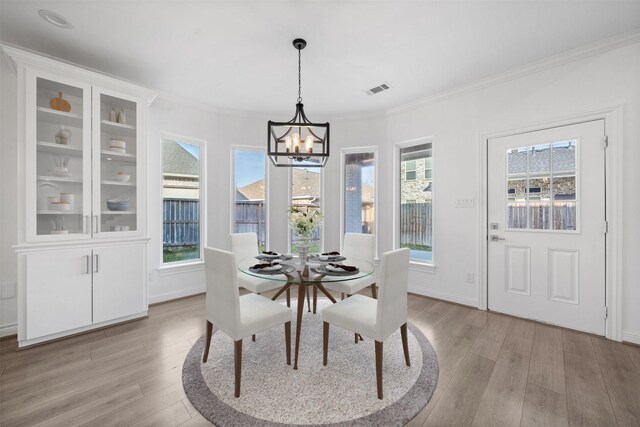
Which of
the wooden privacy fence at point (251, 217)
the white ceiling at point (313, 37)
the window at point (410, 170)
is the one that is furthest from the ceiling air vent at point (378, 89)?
the wooden privacy fence at point (251, 217)

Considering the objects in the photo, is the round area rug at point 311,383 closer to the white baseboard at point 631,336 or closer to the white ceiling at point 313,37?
the white baseboard at point 631,336

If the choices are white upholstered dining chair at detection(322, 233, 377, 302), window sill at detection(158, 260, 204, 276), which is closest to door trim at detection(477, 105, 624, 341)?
white upholstered dining chair at detection(322, 233, 377, 302)

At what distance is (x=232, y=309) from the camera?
1851 millimetres

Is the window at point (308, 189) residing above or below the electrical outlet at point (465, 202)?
above

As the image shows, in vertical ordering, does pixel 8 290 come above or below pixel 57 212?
below

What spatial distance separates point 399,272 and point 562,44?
2675mm

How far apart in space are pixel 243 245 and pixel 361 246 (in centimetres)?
141

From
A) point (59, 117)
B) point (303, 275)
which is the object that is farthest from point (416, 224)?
point (59, 117)

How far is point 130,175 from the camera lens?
3.00m

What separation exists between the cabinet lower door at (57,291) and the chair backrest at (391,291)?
9.21ft

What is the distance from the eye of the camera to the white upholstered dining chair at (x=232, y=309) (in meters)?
1.83

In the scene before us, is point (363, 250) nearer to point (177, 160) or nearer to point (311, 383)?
point (311, 383)

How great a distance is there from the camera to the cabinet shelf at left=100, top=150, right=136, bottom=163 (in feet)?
9.30

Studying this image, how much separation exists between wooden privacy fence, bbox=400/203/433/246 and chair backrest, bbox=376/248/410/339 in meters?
2.03
